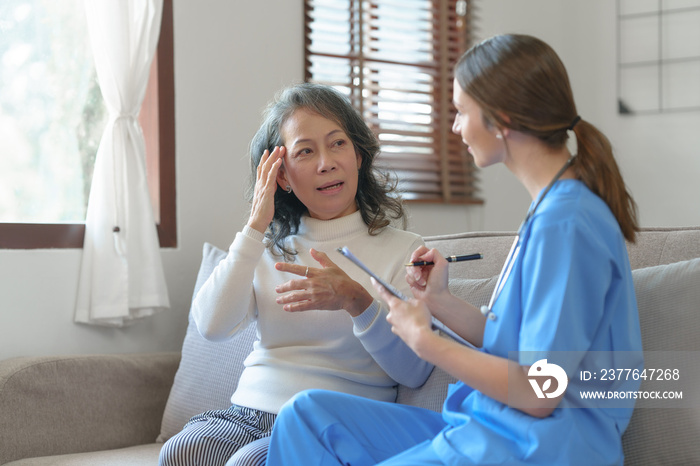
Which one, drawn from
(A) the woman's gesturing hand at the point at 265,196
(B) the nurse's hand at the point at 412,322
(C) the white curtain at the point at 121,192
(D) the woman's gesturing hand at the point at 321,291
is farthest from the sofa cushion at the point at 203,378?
(B) the nurse's hand at the point at 412,322

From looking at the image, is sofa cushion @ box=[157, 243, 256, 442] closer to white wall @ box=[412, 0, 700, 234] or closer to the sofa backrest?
the sofa backrest

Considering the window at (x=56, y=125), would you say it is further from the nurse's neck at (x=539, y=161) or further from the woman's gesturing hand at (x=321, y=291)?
the nurse's neck at (x=539, y=161)

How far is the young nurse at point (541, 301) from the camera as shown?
107cm

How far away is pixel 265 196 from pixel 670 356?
93 centimetres

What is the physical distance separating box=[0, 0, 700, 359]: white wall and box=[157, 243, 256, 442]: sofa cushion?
1.28 feet

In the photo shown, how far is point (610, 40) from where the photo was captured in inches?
144

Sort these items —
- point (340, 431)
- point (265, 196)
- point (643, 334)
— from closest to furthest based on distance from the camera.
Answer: point (340, 431) → point (643, 334) → point (265, 196)

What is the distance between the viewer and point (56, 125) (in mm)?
2602

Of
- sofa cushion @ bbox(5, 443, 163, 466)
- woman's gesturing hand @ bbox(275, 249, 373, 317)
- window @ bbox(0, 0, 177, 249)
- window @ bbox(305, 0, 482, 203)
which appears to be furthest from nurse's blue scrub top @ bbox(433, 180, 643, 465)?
window @ bbox(305, 0, 482, 203)

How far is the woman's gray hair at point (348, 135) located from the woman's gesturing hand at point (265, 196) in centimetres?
13

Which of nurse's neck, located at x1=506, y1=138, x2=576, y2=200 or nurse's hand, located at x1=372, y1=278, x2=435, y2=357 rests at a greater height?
→ nurse's neck, located at x1=506, y1=138, x2=576, y2=200

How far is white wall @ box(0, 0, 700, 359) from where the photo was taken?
2443 mm

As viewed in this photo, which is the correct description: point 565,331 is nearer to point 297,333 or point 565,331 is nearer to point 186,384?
point 297,333

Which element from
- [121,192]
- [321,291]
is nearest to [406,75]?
[121,192]
